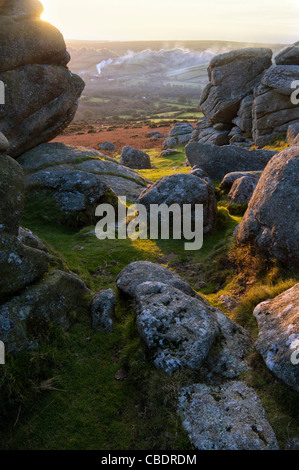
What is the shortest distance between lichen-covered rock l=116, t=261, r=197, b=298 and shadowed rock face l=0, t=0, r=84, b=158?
16126mm

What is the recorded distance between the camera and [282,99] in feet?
109

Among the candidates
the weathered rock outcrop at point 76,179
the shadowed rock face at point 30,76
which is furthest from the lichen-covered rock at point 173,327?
the shadowed rock face at point 30,76

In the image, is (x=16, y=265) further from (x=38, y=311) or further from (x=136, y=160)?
(x=136, y=160)

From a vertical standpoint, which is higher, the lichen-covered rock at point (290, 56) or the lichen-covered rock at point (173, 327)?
the lichen-covered rock at point (290, 56)

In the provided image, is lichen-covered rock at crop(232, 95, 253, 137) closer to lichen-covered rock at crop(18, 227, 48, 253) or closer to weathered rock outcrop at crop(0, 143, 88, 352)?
lichen-covered rock at crop(18, 227, 48, 253)

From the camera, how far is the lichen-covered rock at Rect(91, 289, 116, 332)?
9508 mm

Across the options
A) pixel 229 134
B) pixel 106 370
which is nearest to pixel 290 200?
pixel 106 370

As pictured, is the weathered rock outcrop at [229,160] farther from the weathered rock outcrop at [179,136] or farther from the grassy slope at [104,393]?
the weathered rock outcrop at [179,136]

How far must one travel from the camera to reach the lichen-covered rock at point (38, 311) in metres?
7.86

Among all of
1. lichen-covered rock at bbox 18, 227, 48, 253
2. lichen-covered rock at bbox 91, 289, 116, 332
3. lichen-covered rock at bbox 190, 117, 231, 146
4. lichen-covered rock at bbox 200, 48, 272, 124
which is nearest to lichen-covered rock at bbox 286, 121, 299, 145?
lichen-covered rock at bbox 200, 48, 272, 124

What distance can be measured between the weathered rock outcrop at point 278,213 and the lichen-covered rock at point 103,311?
6.16 metres

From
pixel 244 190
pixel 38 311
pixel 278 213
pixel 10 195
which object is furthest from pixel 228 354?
pixel 244 190
